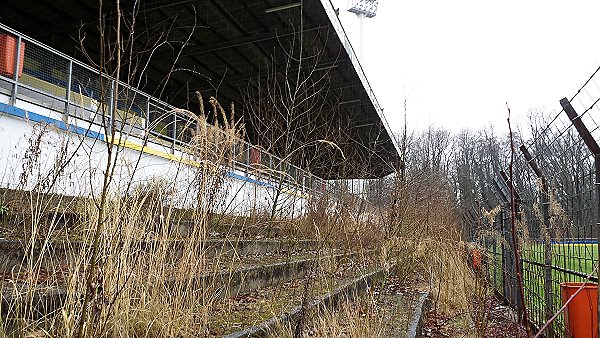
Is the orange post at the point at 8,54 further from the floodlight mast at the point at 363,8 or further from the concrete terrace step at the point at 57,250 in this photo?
the floodlight mast at the point at 363,8

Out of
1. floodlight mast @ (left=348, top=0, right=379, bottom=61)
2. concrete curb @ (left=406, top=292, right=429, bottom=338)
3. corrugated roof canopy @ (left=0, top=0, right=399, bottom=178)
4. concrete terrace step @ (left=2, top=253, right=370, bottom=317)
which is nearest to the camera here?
concrete terrace step @ (left=2, top=253, right=370, bottom=317)

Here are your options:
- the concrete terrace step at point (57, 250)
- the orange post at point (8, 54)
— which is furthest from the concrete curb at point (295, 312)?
the orange post at point (8, 54)

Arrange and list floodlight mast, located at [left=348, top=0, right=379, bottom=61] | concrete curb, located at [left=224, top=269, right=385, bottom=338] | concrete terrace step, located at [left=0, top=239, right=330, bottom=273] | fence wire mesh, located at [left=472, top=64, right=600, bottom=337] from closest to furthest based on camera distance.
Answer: concrete terrace step, located at [left=0, top=239, right=330, bottom=273] → concrete curb, located at [left=224, top=269, right=385, bottom=338] → fence wire mesh, located at [left=472, top=64, right=600, bottom=337] → floodlight mast, located at [left=348, top=0, right=379, bottom=61]

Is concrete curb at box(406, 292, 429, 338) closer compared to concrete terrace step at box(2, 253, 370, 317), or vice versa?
concrete terrace step at box(2, 253, 370, 317)

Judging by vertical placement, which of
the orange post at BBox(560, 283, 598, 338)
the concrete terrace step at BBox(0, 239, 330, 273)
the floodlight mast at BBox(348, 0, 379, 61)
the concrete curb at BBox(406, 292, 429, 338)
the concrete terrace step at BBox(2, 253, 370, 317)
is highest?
the floodlight mast at BBox(348, 0, 379, 61)

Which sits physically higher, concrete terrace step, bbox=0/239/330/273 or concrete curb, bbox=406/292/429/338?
concrete terrace step, bbox=0/239/330/273

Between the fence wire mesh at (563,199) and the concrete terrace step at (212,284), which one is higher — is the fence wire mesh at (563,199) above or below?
above

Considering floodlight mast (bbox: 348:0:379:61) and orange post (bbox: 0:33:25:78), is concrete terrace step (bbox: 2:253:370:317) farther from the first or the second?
floodlight mast (bbox: 348:0:379:61)

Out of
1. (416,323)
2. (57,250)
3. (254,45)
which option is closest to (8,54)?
(57,250)

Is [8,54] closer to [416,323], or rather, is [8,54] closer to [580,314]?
[416,323]

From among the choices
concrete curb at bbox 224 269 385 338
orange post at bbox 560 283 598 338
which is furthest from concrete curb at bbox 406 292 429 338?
orange post at bbox 560 283 598 338

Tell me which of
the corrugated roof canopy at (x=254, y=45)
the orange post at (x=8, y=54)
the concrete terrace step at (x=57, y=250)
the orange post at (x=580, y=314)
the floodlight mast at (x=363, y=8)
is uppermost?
the floodlight mast at (x=363, y=8)

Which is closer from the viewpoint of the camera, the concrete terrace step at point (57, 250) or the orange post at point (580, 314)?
the concrete terrace step at point (57, 250)

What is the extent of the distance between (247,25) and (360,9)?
3436cm
